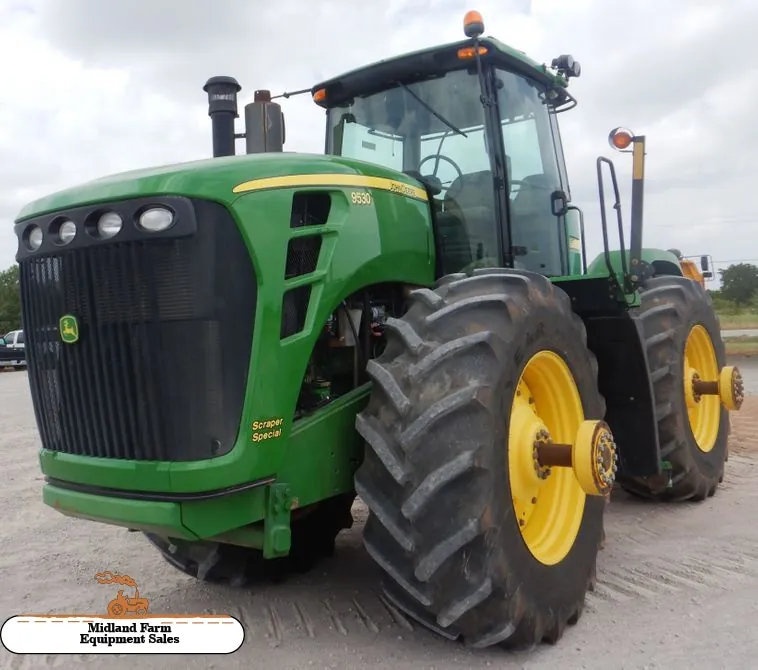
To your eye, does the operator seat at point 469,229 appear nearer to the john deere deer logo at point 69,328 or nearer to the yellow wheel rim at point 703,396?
the john deere deer logo at point 69,328

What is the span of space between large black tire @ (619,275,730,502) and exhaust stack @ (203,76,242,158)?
8.20 ft

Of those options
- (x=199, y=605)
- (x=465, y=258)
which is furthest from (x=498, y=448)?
(x=199, y=605)

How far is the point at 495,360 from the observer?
278cm

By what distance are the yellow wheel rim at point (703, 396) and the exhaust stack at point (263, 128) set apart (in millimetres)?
3236

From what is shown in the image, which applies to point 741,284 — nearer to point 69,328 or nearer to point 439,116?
point 439,116

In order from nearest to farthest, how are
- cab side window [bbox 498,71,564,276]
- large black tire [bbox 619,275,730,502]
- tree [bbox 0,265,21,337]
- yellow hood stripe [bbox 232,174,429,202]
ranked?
yellow hood stripe [bbox 232,174,429,202] < cab side window [bbox 498,71,564,276] < large black tire [bbox 619,275,730,502] < tree [bbox 0,265,21,337]

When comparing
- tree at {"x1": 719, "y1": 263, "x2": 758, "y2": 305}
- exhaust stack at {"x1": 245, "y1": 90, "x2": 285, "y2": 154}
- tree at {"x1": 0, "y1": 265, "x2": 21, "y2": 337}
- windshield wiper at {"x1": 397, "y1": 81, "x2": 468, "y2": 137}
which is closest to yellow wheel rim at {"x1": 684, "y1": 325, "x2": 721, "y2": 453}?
windshield wiper at {"x1": 397, "y1": 81, "x2": 468, "y2": 137}

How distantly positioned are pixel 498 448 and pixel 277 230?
111cm

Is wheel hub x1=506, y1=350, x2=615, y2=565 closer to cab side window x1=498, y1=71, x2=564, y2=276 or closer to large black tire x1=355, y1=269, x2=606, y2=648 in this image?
large black tire x1=355, y1=269, x2=606, y2=648

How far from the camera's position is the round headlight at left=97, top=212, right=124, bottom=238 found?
2.65 metres

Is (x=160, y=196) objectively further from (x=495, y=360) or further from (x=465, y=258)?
(x=465, y=258)

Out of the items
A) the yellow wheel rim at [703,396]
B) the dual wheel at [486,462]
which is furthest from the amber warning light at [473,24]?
the yellow wheel rim at [703,396]

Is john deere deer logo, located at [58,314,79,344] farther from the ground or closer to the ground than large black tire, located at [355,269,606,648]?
farther from the ground

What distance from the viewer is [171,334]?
260 cm
